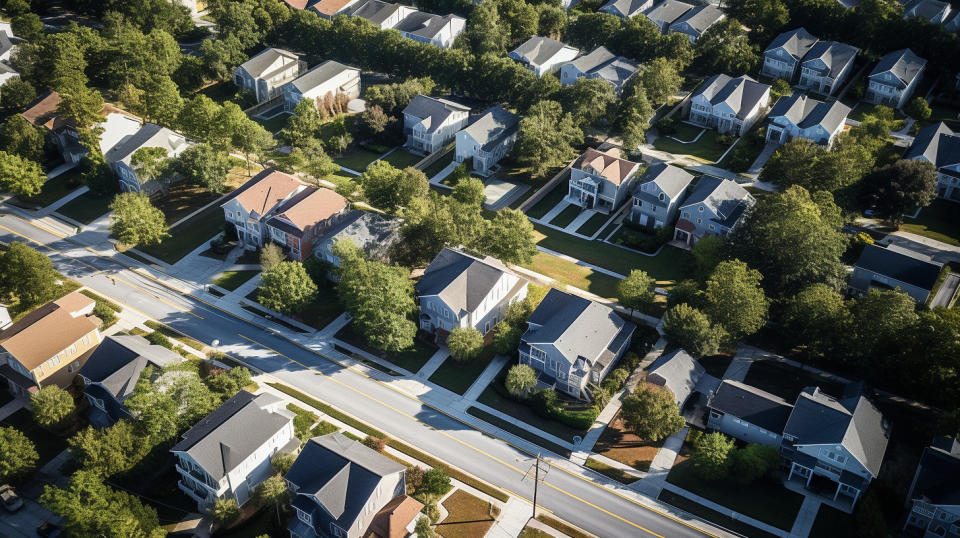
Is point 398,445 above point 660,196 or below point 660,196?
below

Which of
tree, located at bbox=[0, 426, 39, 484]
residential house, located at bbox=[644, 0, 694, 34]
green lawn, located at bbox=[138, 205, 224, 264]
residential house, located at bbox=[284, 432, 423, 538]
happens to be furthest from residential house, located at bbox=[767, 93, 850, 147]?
tree, located at bbox=[0, 426, 39, 484]

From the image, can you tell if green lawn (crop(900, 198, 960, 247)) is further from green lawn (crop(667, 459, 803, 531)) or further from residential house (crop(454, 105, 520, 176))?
residential house (crop(454, 105, 520, 176))

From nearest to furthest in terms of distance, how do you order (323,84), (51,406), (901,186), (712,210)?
(51,406)
(712,210)
(901,186)
(323,84)

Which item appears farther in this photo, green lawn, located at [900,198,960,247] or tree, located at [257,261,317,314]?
green lawn, located at [900,198,960,247]

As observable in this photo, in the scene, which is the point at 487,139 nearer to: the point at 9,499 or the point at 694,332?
the point at 694,332

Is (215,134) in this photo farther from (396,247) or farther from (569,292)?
(569,292)

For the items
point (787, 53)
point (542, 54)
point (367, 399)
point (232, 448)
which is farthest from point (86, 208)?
point (787, 53)

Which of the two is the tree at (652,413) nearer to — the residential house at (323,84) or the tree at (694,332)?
the tree at (694,332)

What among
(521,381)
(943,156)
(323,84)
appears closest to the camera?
(521,381)

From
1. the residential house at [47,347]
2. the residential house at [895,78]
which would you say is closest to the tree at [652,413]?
the residential house at [47,347]
